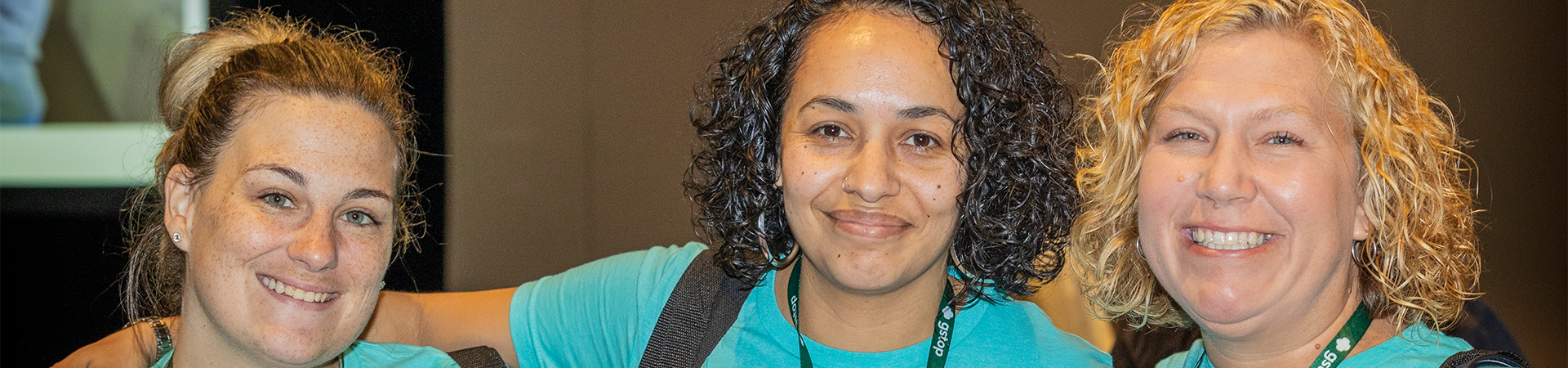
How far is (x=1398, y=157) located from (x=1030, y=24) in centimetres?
73

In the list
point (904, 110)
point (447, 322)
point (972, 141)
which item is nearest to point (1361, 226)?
point (972, 141)

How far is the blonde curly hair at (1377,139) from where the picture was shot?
1647 mm

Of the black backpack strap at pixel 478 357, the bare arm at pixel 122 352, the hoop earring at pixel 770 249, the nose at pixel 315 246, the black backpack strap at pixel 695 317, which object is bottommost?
the black backpack strap at pixel 478 357

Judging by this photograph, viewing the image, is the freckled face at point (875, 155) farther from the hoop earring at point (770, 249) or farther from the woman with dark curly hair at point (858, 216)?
the hoop earring at point (770, 249)

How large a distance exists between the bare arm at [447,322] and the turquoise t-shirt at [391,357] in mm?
87

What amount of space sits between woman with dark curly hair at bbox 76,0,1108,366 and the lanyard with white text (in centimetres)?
Answer: 42

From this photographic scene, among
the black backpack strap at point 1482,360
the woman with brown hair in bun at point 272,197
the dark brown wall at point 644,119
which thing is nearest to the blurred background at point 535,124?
the dark brown wall at point 644,119

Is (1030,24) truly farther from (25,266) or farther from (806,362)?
(25,266)

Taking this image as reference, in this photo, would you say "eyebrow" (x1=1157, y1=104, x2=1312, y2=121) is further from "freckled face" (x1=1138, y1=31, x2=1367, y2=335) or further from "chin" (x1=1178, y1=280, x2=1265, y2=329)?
"chin" (x1=1178, y1=280, x2=1265, y2=329)

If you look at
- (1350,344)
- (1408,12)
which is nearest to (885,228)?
(1350,344)

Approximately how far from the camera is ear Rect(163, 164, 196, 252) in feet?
6.05

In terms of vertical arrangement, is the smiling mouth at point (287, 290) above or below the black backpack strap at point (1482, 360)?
below

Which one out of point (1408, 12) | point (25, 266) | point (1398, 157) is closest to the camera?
point (1398, 157)

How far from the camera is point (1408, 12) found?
3.08 m
